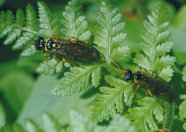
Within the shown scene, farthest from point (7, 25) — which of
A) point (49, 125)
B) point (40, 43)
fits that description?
point (49, 125)

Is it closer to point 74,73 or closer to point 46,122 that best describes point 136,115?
point 74,73

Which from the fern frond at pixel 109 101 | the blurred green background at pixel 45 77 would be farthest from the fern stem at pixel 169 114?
the blurred green background at pixel 45 77

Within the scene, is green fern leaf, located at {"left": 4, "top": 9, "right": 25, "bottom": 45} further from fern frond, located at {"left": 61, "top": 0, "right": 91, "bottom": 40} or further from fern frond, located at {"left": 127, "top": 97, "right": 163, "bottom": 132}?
fern frond, located at {"left": 127, "top": 97, "right": 163, "bottom": 132}

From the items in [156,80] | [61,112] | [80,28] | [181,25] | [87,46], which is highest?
[181,25]

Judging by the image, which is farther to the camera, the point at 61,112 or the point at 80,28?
the point at 61,112

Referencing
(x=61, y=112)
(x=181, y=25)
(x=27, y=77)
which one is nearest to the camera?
(x=61, y=112)

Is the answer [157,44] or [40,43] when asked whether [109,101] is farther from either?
[40,43]

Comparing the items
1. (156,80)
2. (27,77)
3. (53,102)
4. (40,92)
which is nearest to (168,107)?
(156,80)

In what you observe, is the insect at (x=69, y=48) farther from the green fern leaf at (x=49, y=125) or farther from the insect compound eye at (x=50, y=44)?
the green fern leaf at (x=49, y=125)
